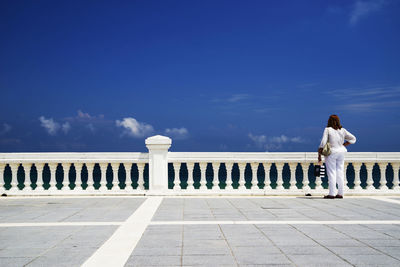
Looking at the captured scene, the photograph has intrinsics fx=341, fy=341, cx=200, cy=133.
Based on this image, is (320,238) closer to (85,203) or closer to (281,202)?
(281,202)

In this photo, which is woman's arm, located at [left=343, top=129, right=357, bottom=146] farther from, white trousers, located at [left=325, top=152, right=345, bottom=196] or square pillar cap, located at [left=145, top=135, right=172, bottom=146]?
square pillar cap, located at [left=145, top=135, right=172, bottom=146]

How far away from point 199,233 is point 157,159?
4513 mm

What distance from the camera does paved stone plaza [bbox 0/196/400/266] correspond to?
4.01 meters

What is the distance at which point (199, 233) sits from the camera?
5.18 meters

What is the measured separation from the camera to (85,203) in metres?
8.44

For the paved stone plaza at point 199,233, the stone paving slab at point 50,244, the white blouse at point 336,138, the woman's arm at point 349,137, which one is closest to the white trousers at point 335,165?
the white blouse at point 336,138

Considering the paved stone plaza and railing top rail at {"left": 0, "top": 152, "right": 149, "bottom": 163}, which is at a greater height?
railing top rail at {"left": 0, "top": 152, "right": 149, "bottom": 163}

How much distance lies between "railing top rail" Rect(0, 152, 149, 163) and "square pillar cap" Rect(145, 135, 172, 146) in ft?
1.30

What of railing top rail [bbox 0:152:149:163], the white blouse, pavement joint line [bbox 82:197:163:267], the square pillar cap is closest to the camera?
pavement joint line [bbox 82:197:163:267]

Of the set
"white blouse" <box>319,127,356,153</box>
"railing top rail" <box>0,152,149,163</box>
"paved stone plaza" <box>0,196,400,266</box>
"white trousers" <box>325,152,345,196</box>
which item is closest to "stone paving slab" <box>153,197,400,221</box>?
"paved stone plaza" <box>0,196,400,266</box>

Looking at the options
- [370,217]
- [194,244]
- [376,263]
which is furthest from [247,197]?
[376,263]

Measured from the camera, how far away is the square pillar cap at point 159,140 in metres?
9.40

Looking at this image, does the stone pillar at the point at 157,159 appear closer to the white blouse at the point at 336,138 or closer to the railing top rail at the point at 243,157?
the railing top rail at the point at 243,157

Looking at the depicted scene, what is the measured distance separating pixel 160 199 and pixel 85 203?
6.10ft
